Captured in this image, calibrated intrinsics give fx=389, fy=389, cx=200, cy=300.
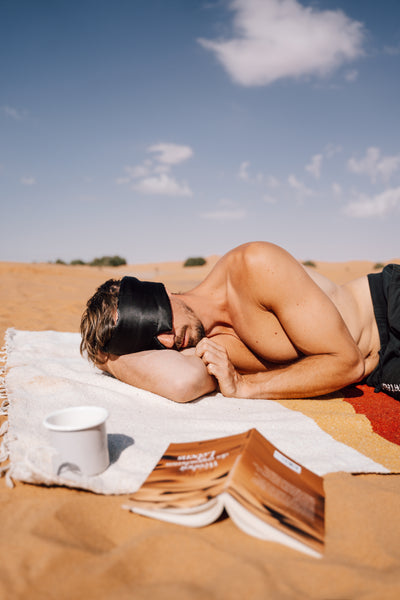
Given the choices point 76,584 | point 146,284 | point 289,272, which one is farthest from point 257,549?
point 146,284

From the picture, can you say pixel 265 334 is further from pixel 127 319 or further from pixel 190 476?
pixel 190 476

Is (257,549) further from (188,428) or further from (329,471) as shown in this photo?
(188,428)

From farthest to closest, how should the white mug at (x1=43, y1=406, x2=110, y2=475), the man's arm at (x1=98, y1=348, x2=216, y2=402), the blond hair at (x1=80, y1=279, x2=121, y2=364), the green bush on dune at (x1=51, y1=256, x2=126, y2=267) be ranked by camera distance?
1. the green bush on dune at (x1=51, y1=256, x2=126, y2=267)
2. the blond hair at (x1=80, y1=279, x2=121, y2=364)
3. the man's arm at (x1=98, y1=348, x2=216, y2=402)
4. the white mug at (x1=43, y1=406, x2=110, y2=475)

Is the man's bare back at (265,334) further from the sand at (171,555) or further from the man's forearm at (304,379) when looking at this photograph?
the sand at (171,555)

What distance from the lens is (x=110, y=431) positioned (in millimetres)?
1812

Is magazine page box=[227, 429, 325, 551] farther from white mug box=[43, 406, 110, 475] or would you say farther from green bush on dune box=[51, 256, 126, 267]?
green bush on dune box=[51, 256, 126, 267]

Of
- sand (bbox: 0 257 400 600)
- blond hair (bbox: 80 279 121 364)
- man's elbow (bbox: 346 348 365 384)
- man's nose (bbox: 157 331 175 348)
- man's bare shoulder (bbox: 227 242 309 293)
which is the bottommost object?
sand (bbox: 0 257 400 600)

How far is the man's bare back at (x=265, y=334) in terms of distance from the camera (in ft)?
7.07

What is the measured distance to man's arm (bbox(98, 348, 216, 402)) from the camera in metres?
2.26

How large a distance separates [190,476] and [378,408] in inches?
61.2

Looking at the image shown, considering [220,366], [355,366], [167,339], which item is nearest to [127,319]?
[167,339]

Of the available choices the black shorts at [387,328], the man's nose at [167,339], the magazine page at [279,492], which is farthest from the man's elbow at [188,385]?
the black shorts at [387,328]

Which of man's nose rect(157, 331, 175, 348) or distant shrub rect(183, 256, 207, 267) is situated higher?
distant shrub rect(183, 256, 207, 267)

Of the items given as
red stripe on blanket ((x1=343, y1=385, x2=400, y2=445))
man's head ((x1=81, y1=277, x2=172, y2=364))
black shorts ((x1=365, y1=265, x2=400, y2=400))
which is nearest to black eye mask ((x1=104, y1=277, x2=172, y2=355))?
man's head ((x1=81, y1=277, x2=172, y2=364))
